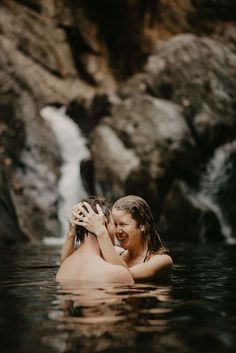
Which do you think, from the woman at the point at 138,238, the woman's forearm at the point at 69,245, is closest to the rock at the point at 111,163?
the woman at the point at 138,238

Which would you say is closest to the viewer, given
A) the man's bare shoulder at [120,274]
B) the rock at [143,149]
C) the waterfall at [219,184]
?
the man's bare shoulder at [120,274]

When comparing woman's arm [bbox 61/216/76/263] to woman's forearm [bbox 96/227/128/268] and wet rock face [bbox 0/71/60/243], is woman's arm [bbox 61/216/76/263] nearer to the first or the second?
woman's forearm [bbox 96/227/128/268]

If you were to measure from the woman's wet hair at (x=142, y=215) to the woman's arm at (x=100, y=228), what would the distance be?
2.66 ft

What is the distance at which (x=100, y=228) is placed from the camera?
590cm

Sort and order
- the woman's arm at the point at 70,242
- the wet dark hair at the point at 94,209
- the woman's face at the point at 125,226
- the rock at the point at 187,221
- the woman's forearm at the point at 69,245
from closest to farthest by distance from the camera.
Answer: the wet dark hair at the point at 94,209
the woman's arm at the point at 70,242
the woman's forearm at the point at 69,245
the woman's face at the point at 125,226
the rock at the point at 187,221

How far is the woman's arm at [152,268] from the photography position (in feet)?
21.9

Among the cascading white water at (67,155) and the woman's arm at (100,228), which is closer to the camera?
the woman's arm at (100,228)

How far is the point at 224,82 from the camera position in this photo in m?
24.8

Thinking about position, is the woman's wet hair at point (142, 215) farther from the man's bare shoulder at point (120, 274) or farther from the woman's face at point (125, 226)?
the man's bare shoulder at point (120, 274)

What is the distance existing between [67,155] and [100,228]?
1816 cm

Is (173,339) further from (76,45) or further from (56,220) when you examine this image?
(76,45)

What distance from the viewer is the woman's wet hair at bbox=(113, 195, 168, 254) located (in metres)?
6.88

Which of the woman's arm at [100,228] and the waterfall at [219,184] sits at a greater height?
the waterfall at [219,184]

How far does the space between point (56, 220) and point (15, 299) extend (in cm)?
1525
